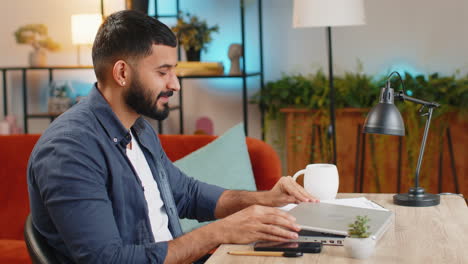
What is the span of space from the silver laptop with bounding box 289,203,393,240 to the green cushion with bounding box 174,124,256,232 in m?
0.89

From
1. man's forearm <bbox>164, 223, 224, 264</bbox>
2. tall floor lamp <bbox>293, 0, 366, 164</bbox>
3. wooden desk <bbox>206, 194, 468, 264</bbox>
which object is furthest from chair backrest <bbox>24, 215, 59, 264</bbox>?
tall floor lamp <bbox>293, 0, 366, 164</bbox>

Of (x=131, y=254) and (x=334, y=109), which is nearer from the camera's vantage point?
(x=131, y=254)

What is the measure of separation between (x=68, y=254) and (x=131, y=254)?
0.50ft

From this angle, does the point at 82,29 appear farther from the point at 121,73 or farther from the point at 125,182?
the point at 125,182

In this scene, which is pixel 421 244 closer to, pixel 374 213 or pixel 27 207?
pixel 374 213

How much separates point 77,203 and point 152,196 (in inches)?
14.4

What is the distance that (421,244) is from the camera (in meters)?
1.38

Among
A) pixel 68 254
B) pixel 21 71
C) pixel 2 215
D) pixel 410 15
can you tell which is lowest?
pixel 2 215

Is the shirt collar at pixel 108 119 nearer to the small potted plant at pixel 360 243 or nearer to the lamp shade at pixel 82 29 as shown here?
the small potted plant at pixel 360 243

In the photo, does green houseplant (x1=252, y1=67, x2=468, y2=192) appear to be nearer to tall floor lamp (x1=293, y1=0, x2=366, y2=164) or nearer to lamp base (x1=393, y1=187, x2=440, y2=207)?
tall floor lamp (x1=293, y1=0, x2=366, y2=164)

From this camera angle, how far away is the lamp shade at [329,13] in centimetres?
319

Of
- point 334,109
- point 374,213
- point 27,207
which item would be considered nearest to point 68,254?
point 374,213

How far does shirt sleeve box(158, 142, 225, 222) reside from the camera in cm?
190

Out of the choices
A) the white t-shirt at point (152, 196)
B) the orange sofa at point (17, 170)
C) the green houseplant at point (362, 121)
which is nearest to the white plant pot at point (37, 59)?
the orange sofa at point (17, 170)
